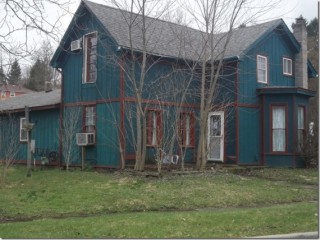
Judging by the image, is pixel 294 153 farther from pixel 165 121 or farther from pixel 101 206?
pixel 101 206

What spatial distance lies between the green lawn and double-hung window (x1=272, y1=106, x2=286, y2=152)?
4.10m

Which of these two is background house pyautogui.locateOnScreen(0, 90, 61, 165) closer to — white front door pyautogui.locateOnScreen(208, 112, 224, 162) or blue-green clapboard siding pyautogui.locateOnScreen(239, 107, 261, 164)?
white front door pyautogui.locateOnScreen(208, 112, 224, 162)

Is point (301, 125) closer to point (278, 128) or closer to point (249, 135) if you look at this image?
point (278, 128)

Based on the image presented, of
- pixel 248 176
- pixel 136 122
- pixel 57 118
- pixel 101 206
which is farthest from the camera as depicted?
pixel 57 118

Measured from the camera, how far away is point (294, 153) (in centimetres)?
2120

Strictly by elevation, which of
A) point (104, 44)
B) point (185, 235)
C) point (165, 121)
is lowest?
point (185, 235)

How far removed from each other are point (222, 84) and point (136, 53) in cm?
469

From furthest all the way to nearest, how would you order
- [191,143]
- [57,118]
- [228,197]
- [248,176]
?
1. [57,118]
2. [191,143]
3. [248,176]
4. [228,197]

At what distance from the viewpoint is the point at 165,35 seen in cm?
2191

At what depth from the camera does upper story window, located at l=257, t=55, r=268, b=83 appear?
2261 centimetres

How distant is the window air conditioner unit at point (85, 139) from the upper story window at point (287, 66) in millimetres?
10782

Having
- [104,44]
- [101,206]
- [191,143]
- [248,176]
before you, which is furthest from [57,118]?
[101,206]

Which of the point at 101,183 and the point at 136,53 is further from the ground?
the point at 136,53

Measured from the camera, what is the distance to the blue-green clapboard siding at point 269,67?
70.7ft
